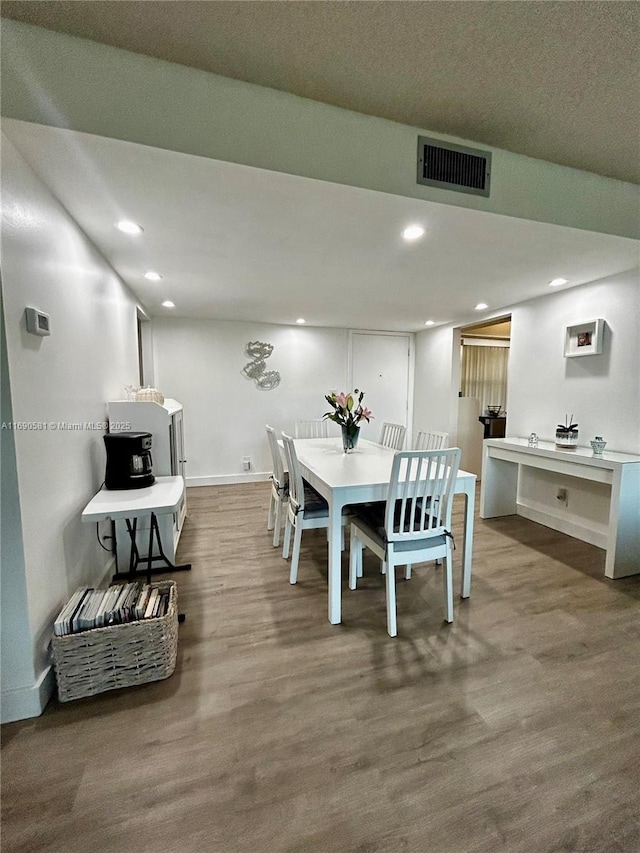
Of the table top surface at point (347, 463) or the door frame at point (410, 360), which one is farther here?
the door frame at point (410, 360)

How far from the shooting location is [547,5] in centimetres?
112

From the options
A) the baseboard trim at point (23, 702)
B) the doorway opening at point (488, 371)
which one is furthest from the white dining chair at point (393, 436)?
the baseboard trim at point (23, 702)

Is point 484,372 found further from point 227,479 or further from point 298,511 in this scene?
point 298,511

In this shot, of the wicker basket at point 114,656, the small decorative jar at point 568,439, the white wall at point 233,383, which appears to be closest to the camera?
the wicker basket at point 114,656

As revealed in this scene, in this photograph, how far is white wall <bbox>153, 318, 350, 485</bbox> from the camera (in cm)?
456

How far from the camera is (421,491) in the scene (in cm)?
190

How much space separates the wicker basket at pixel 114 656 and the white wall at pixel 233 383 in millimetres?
3266

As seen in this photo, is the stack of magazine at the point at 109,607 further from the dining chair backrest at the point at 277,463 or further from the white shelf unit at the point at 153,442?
the dining chair backrest at the point at 277,463

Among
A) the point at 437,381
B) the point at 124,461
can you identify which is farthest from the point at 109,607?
the point at 437,381

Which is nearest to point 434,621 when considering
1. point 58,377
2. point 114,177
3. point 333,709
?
point 333,709

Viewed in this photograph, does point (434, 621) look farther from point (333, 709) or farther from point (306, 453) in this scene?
point (306, 453)

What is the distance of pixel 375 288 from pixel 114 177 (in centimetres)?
219

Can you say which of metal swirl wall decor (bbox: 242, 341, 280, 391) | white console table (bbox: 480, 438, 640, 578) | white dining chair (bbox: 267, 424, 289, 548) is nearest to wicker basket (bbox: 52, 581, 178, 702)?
white dining chair (bbox: 267, 424, 289, 548)

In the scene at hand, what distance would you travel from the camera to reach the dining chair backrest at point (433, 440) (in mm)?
2578
